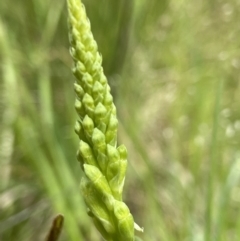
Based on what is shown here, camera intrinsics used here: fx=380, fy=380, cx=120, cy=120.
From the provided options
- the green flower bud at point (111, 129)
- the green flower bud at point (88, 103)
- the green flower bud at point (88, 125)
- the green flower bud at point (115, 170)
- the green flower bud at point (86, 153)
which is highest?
the green flower bud at point (88, 103)

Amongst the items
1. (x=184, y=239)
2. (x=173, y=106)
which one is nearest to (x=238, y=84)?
(x=173, y=106)

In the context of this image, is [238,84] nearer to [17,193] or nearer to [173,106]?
[173,106]

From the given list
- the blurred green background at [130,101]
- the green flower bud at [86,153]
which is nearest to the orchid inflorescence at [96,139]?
the green flower bud at [86,153]

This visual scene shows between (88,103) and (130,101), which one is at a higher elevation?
(88,103)

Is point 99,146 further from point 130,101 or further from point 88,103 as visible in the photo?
point 130,101

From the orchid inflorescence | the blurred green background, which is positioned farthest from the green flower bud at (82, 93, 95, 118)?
the blurred green background

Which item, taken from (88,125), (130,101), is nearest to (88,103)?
(88,125)

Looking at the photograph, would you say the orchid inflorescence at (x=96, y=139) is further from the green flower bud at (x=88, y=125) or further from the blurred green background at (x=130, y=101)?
the blurred green background at (x=130, y=101)

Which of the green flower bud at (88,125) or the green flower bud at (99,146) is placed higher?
the green flower bud at (88,125)

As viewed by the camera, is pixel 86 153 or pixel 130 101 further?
pixel 130 101

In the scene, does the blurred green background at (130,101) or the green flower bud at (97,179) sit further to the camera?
the blurred green background at (130,101)
